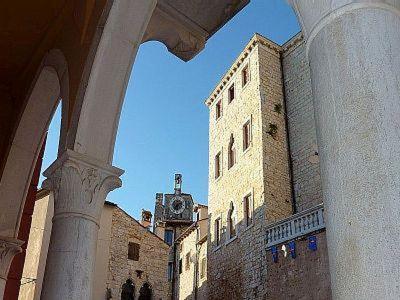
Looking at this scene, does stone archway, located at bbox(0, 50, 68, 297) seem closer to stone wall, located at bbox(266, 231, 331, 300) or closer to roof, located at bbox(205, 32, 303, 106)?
stone wall, located at bbox(266, 231, 331, 300)

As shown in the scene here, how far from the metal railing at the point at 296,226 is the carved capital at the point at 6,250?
10.9 meters

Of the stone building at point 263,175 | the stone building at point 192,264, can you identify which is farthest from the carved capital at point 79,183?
the stone building at point 192,264

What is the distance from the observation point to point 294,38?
24156 mm

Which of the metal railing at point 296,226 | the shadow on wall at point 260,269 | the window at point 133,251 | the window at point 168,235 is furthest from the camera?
the window at point 168,235

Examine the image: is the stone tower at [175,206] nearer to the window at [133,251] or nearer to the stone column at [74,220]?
the window at [133,251]

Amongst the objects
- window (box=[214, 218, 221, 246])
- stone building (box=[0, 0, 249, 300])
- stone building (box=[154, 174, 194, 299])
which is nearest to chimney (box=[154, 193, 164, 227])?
stone building (box=[154, 174, 194, 299])

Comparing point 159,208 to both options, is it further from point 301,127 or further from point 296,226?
point 296,226

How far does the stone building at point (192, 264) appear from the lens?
30.5 meters

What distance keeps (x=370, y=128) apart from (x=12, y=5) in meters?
6.23

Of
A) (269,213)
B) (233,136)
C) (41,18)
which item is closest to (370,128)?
(41,18)

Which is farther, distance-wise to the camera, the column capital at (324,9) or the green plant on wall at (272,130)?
the green plant on wall at (272,130)

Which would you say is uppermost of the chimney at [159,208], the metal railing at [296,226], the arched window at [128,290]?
the chimney at [159,208]

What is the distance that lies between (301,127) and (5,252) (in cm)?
1626

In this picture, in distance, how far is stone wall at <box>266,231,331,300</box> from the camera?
52.1 feet
